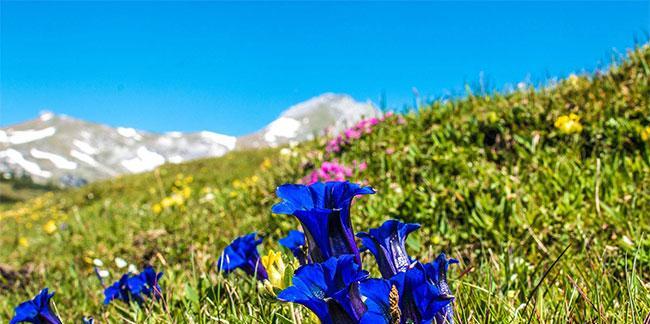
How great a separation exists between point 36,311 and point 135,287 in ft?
2.01

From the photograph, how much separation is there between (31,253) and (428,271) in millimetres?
8515

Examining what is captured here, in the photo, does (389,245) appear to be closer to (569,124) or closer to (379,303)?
(379,303)

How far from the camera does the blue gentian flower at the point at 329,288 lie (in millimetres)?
1374

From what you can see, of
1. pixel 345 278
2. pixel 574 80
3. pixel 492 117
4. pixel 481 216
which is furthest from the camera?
pixel 574 80

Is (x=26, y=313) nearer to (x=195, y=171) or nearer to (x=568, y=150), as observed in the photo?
(x=568, y=150)

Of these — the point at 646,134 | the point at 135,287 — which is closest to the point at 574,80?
the point at 646,134

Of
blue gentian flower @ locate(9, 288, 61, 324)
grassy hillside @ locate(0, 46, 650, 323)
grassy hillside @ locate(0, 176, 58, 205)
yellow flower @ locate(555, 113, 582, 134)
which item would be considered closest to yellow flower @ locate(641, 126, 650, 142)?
grassy hillside @ locate(0, 46, 650, 323)

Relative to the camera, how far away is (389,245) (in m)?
1.72

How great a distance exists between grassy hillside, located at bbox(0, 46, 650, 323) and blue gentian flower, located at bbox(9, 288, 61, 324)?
1.62 ft

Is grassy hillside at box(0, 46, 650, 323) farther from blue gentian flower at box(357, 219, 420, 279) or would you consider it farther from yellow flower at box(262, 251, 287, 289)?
blue gentian flower at box(357, 219, 420, 279)

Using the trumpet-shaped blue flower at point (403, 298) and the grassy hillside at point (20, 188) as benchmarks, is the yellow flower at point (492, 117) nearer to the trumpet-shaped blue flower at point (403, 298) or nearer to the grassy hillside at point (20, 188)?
the trumpet-shaped blue flower at point (403, 298)

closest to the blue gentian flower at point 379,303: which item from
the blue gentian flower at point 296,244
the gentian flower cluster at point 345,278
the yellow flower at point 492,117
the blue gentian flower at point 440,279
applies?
the gentian flower cluster at point 345,278

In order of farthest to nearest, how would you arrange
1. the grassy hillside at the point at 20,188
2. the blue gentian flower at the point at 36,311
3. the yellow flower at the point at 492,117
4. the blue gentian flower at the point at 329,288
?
the grassy hillside at the point at 20,188, the yellow flower at the point at 492,117, the blue gentian flower at the point at 36,311, the blue gentian flower at the point at 329,288

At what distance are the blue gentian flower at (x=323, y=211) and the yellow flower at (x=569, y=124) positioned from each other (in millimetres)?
3637
